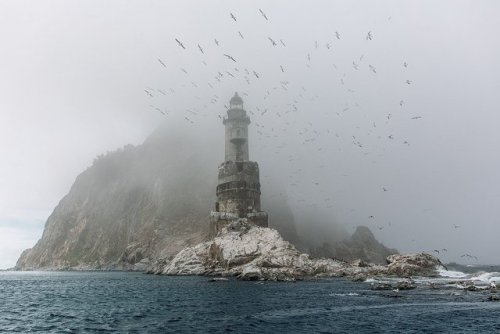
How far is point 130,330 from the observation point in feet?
102

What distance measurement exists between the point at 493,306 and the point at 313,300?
18.5 metres

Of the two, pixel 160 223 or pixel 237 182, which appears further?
pixel 160 223

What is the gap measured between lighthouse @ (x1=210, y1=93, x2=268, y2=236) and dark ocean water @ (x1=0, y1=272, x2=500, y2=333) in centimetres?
6100

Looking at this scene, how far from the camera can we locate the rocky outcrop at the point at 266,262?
8431 centimetres

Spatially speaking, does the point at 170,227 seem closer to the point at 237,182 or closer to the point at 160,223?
the point at 160,223

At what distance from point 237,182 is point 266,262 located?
38.0m

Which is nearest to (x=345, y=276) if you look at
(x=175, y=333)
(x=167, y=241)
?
(x=175, y=333)

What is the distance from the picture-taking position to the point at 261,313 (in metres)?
38.5

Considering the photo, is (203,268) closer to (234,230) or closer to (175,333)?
(234,230)

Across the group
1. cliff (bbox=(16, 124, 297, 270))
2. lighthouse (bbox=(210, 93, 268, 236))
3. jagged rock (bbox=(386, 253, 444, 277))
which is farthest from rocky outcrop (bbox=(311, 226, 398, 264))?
jagged rock (bbox=(386, 253, 444, 277))

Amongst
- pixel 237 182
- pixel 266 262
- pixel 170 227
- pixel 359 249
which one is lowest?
pixel 266 262

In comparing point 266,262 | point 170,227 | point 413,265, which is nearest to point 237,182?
point 266,262

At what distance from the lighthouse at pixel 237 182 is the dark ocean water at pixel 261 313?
6100 cm

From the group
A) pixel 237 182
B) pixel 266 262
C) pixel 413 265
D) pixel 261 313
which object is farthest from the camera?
pixel 237 182
